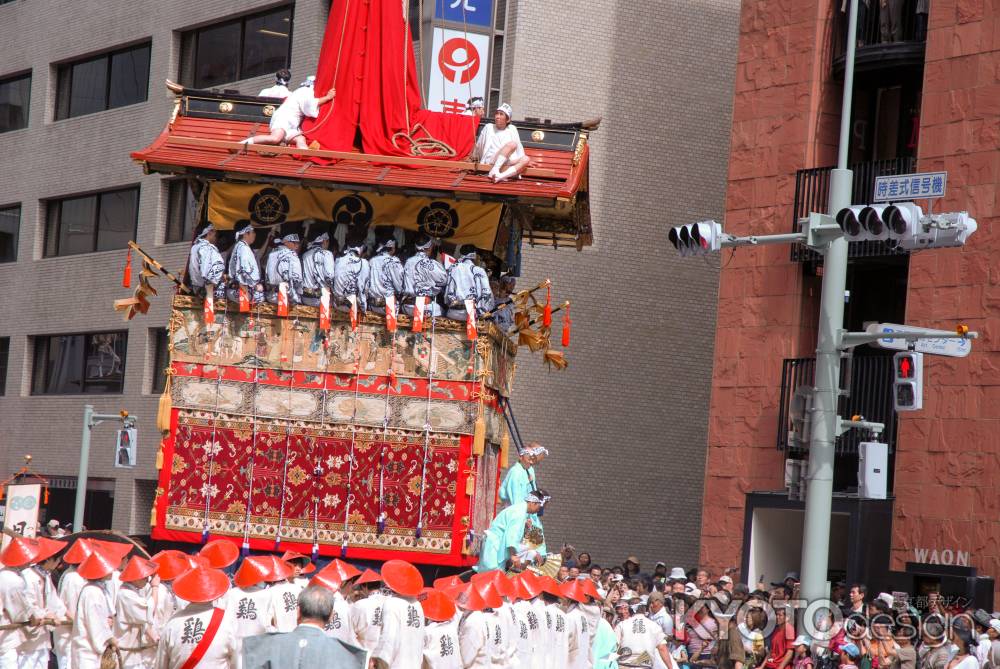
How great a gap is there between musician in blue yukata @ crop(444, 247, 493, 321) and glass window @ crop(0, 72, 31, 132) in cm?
2296

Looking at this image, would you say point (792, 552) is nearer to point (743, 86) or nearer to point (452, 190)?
point (743, 86)

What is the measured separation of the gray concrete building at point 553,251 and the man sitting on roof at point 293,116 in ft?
31.5

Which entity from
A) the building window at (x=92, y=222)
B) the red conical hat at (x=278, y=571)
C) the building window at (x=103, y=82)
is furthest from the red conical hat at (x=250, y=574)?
the building window at (x=103, y=82)

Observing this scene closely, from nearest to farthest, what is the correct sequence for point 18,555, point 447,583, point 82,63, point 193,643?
point 193,643, point 18,555, point 447,583, point 82,63

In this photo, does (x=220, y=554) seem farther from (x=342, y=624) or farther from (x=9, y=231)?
(x=9, y=231)

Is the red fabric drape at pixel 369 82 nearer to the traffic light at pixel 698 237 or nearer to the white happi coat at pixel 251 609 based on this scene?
the traffic light at pixel 698 237

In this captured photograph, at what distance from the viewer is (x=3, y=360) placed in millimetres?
35406

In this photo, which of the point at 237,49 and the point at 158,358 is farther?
the point at 237,49

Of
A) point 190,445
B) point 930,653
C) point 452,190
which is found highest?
point 452,190

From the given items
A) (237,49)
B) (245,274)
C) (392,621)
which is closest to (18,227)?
(237,49)

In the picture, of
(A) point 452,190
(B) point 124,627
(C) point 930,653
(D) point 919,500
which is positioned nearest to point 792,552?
(D) point 919,500

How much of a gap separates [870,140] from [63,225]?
1962cm

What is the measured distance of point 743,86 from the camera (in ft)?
76.6

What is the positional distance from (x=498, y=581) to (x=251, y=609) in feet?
7.09
